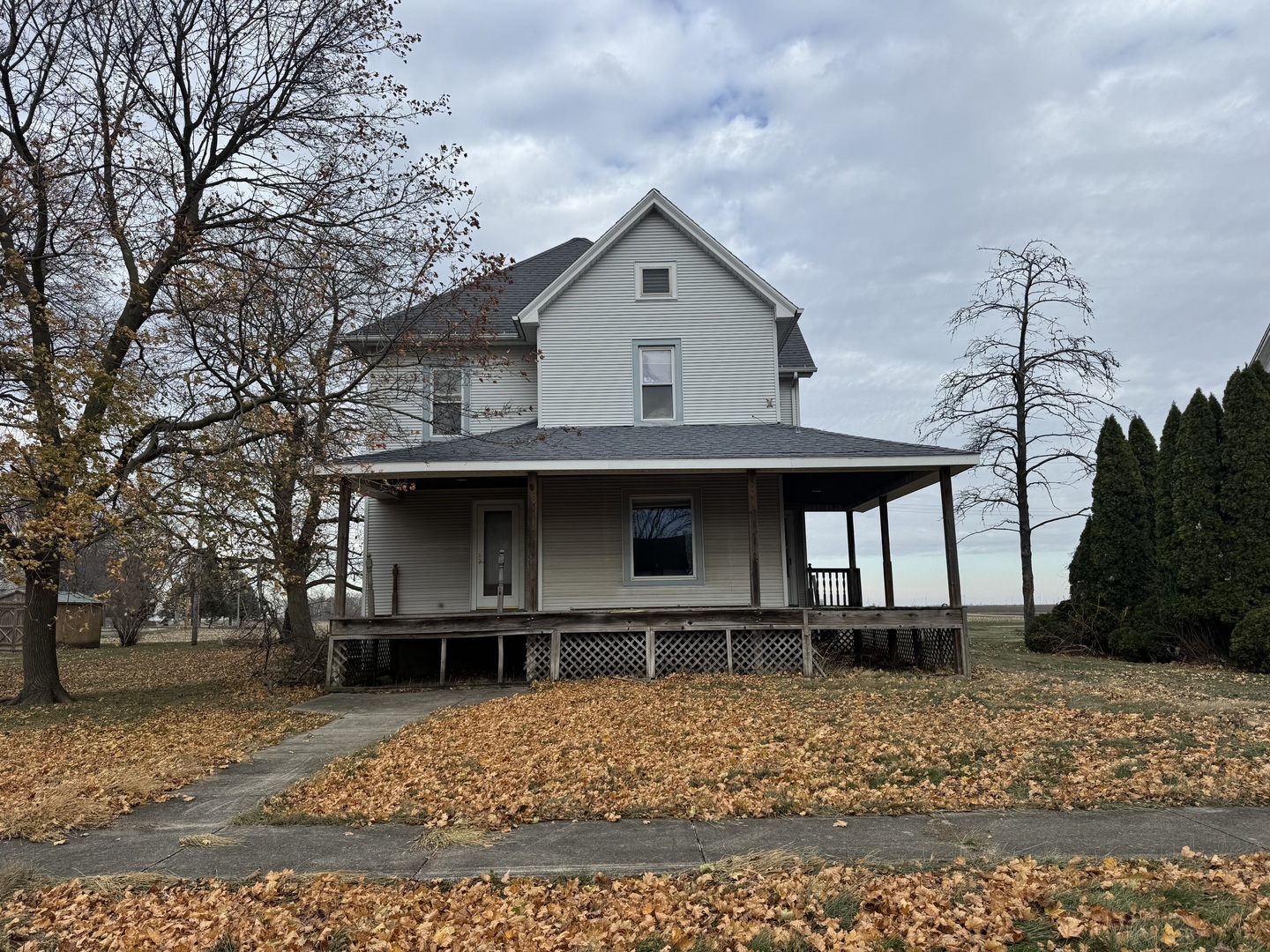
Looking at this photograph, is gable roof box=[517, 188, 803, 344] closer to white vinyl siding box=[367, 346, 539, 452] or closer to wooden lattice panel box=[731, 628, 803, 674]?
white vinyl siding box=[367, 346, 539, 452]

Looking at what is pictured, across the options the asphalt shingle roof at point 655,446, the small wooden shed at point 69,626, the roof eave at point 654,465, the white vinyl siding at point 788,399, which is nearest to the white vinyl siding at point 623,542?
the asphalt shingle roof at point 655,446

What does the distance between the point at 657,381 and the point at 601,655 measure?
5.62 m

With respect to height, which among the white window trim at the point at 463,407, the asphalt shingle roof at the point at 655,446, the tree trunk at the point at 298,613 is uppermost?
the white window trim at the point at 463,407

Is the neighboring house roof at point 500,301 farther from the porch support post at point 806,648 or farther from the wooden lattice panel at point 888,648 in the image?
the wooden lattice panel at point 888,648

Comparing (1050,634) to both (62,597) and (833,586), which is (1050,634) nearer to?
(833,586)

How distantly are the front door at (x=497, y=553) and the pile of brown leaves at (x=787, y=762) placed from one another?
5476mm

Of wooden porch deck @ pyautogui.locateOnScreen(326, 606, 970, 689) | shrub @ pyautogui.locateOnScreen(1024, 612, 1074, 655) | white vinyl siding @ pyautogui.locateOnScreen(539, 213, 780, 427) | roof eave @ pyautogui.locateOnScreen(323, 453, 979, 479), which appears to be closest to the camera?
roof eave @ pyautogui.locateOnScreen(323, 453, 979, 479)

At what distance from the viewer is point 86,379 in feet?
35.8

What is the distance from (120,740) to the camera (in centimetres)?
946

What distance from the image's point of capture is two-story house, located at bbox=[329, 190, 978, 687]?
45.4 feet

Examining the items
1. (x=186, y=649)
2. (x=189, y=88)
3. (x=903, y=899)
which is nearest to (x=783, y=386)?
(x=189, y=88)

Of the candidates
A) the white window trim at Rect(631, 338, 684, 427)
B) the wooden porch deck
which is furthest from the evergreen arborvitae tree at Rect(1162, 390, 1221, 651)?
the white window trim at Rect(631, 338, 684, 427)

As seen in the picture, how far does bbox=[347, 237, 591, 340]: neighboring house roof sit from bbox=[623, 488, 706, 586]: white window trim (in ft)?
14.5

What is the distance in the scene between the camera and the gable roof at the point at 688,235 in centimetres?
1622
